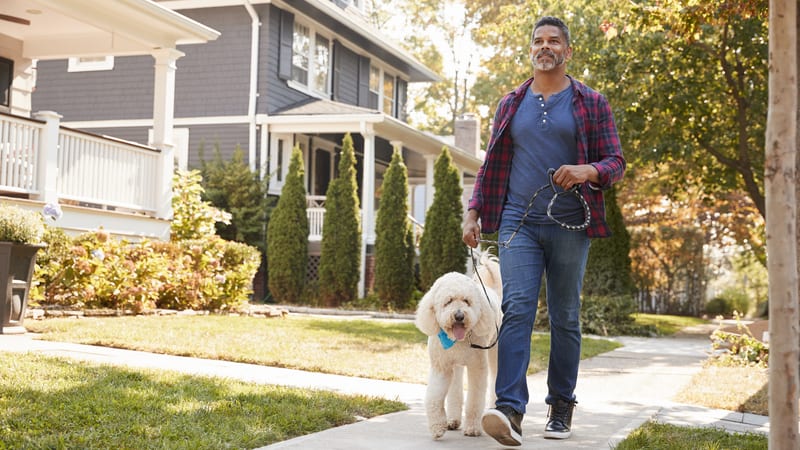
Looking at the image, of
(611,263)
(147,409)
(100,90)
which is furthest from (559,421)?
(100,90)

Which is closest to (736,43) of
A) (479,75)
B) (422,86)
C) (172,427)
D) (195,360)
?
(195,360)

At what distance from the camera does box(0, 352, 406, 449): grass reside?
3.98 meters

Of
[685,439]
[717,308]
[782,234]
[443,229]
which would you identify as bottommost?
[685,439]

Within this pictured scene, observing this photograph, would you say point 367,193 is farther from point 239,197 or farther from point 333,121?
point 239,197

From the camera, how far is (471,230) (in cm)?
464

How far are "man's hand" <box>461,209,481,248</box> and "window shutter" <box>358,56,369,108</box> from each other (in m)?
19.1

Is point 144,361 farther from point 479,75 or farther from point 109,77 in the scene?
point 479,75

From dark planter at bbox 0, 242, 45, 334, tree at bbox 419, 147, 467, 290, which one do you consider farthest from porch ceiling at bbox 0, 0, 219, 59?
tree at bbox 419, 147, 467, 290

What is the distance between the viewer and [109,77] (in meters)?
21.0

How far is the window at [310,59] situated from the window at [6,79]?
7.47 meters

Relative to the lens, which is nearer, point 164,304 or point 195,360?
point 195,360

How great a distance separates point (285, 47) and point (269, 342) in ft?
40.9

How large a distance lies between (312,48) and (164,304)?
1109 centimetres

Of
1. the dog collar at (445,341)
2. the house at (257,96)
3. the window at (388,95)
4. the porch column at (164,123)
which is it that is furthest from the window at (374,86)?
the dog collar at (445,341)
